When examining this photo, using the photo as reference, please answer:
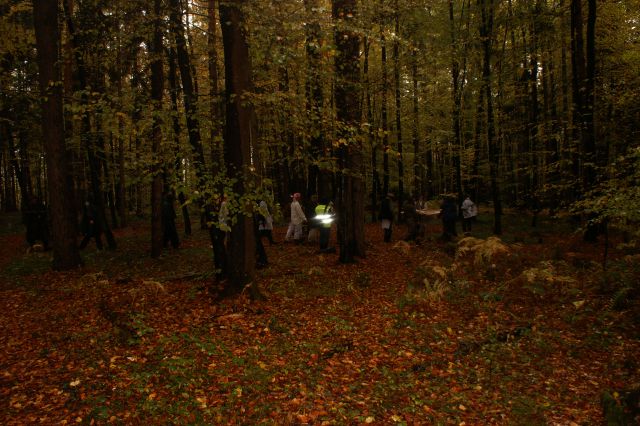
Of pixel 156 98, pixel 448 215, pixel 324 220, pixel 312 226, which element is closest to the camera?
pixel 156 98

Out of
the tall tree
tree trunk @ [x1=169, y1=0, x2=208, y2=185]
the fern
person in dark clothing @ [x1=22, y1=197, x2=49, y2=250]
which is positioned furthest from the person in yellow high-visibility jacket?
person in dark clothing @ [x1=22, y1=197, x2=49, y2=250]

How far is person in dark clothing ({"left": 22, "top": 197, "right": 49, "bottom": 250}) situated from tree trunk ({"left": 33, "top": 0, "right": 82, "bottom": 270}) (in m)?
5.37

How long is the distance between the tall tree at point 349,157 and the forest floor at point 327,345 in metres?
1.14

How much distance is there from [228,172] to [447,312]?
5.34 m

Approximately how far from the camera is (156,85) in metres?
12.5

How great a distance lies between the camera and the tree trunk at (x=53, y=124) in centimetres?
1070

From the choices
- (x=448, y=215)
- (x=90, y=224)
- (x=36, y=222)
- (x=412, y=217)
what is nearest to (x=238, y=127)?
(x=412, y=217)

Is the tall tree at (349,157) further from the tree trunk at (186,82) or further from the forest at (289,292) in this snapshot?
the tree trunk at (186,82)

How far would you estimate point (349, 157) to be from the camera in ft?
37.8

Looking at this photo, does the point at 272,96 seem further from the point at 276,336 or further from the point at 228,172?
the point at 276,336

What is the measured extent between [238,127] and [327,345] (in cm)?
448

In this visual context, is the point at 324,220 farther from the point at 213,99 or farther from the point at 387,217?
the point at 213,99

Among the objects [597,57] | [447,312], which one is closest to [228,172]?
[447,312]

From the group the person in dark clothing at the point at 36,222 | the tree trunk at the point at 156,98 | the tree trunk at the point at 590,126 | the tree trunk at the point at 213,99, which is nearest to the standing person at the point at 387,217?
the tree trunk at the point at 590,126
